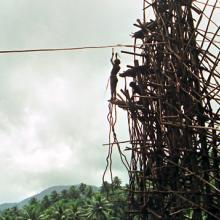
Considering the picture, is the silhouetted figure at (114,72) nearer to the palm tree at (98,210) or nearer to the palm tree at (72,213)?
the palm tree at (72,213)

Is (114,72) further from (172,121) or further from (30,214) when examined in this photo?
(30,214)

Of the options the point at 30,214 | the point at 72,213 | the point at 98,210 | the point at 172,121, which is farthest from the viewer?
the point at 30,214

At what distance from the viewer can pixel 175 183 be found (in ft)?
14.7

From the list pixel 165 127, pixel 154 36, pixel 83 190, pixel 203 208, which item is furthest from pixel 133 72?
pixel 83 190

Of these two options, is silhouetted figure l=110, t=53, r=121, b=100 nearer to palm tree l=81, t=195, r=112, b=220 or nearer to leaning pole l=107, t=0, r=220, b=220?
leaning pole l=107, t=0, r=220, b=220

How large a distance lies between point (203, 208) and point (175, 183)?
398 mm

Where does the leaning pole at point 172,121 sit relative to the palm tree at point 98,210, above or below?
below

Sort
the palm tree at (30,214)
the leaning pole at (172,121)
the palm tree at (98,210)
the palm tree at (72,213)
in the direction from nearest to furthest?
1. the leaning pole at (172,121)
2. the palm tree at (72,213)
3. the palm tree at (98,210)
4. the palm tree at (30,214)

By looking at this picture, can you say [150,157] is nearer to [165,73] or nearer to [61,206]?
[165,73]

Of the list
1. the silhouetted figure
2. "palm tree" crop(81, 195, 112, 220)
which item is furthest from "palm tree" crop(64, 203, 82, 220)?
the silhouetted figure

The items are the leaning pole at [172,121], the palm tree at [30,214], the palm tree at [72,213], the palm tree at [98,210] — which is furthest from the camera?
the palm tree at [30,214]

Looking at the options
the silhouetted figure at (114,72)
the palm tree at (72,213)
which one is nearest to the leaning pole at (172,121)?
the silhouetted figure at (114,72)

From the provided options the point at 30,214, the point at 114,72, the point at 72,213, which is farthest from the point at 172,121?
the point at 30,214

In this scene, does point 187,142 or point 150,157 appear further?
point 150,157
